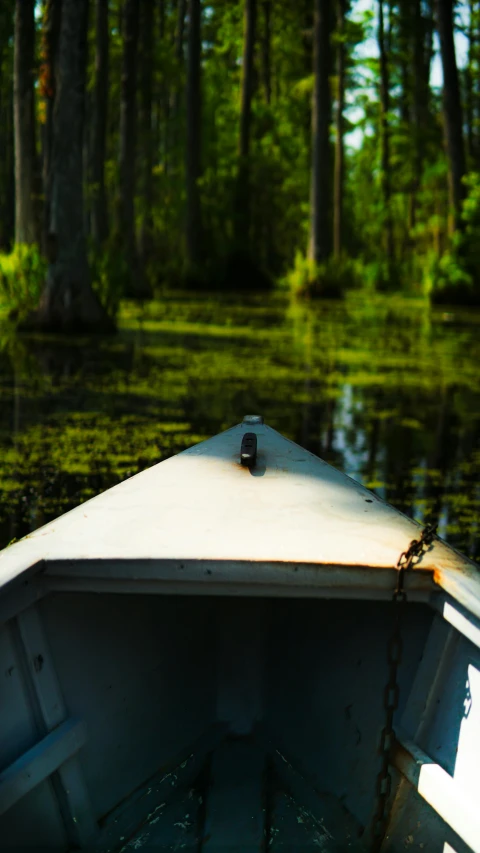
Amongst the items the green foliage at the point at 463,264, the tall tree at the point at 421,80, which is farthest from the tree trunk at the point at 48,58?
the tall tree at the point at 421,80

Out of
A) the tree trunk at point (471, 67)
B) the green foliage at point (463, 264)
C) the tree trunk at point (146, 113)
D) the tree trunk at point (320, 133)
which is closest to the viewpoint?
the green foliage at point (463, 264)

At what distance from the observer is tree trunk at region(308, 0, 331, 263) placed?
68.3 ft

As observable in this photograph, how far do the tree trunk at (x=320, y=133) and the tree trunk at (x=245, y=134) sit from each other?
4.49m

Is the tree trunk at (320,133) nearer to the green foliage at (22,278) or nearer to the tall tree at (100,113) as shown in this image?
the tall tree at (100,113)

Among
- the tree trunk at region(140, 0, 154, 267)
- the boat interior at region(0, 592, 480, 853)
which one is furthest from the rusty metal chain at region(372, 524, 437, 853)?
the tree trunk at region(140, 0, 154, 267)

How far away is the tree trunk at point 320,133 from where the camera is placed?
20828 mm

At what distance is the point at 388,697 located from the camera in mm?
2332

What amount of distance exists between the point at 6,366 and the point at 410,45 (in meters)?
26.0

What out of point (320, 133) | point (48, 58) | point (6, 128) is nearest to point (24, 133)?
point (48, 58)

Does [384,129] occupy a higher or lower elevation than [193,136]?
higher

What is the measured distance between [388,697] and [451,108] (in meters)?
19.1

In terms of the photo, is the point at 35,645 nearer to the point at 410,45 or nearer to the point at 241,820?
the point at 241,820

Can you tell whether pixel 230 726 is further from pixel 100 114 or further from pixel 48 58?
pixel 100 114

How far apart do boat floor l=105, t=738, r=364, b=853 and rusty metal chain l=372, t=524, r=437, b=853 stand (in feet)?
0.27
